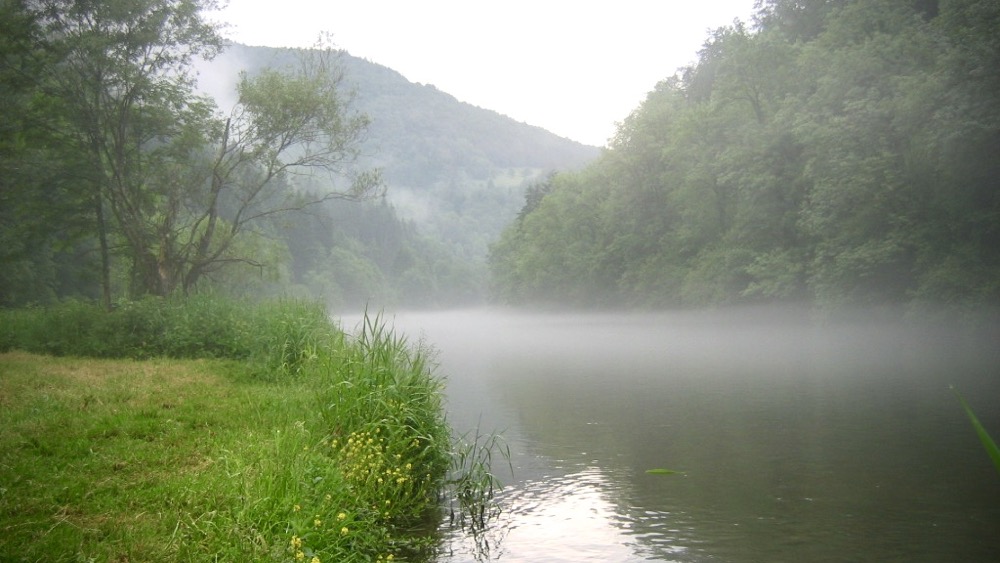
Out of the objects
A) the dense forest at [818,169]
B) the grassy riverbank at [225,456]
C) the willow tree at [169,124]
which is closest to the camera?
the grassy riverbank at [225,456]

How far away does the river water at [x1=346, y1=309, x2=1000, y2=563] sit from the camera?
8.42 m

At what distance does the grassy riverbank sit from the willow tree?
347 inches

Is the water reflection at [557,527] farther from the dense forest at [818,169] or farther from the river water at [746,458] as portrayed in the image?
the dense forest at [818,169]

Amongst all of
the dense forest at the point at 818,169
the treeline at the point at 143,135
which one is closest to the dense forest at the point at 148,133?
the treeline at the point at 143,135

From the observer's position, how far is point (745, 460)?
12273 millimetres

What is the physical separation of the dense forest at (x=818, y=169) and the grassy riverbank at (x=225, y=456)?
24871mm

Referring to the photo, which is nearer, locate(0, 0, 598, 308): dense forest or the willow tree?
locate(0, 0, 598, 308): dense forest

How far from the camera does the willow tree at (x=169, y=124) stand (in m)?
21.7

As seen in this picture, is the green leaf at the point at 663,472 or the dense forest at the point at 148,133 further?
the dense forest at the point at 148,133

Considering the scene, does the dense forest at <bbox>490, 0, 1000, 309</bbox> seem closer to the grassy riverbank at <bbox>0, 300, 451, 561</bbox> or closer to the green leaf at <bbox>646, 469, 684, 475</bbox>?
the green leaf at <bbox>646, 469, 684, 475</bbox>

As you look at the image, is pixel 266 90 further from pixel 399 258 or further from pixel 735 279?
pixel 399 258

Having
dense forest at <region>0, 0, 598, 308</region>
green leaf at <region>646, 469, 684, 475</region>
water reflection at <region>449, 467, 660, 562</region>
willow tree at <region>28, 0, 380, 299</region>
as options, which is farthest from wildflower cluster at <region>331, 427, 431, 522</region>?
willow tree at <region>28, 0, 380, 299</region>

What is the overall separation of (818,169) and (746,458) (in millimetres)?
27681

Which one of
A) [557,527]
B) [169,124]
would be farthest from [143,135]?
[557,527]
